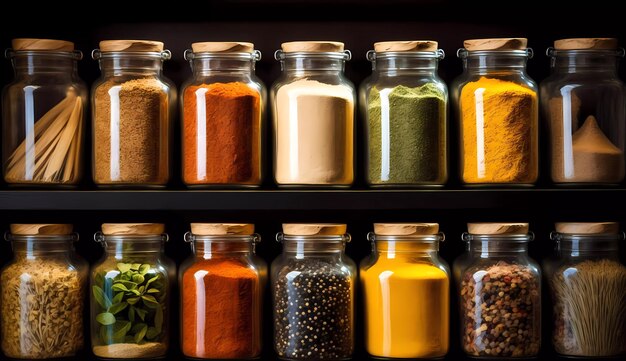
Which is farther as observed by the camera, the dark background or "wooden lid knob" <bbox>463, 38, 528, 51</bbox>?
the dark background

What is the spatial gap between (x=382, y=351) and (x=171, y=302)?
0.38 metres

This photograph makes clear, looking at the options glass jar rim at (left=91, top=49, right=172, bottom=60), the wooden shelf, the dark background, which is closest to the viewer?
the wooden shelf

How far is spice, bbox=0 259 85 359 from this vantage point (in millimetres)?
1469

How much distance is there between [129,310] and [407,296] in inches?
18.5

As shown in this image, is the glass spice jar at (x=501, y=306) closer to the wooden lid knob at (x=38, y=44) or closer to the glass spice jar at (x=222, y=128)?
the glass spice jar at (x=222, y=128)

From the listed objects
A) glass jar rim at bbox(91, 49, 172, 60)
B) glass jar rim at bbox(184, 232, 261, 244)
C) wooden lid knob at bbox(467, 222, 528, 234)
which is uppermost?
glass jar rim at bbox(91, 49, 172, 60)

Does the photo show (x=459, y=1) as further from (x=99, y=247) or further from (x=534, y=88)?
(x=99, y=247)

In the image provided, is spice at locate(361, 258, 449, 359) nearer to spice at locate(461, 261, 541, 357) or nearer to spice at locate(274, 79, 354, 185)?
spice at locate(461, 261, 541, 357)

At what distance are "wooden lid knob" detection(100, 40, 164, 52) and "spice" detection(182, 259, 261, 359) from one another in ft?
1.31

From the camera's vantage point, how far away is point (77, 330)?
1.50m

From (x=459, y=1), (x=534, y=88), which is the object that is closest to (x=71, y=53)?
(x=459, y=1)

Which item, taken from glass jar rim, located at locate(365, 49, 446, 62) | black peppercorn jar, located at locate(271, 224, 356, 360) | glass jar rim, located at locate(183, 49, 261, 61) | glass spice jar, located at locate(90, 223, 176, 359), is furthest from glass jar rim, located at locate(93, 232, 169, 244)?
glass jar rim, located at locate(365, 49, 446, 62)

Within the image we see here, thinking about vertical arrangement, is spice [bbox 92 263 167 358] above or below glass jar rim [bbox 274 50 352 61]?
below

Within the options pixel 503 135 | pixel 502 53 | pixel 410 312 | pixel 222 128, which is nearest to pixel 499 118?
pixel 503 135
